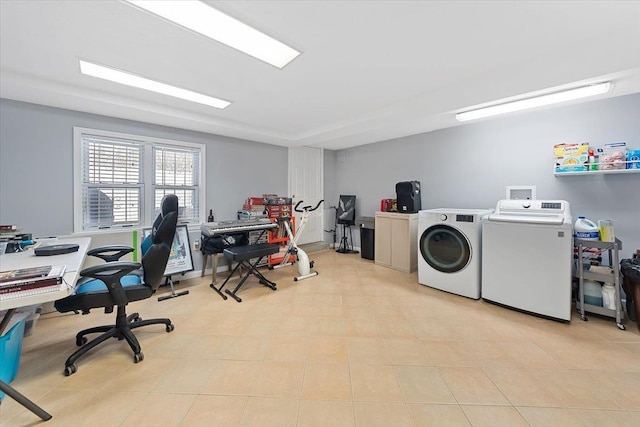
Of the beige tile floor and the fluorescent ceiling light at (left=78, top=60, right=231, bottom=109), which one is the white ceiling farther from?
the beige tile floor

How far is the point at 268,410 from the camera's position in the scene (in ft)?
4.55

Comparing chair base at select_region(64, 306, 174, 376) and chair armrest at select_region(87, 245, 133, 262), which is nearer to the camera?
chair base at select_region(64, 306, 174, 376)

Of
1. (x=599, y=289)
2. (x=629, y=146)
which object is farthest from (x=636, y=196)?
(x=599, y=289)

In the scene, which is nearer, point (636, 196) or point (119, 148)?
point (636, 196)

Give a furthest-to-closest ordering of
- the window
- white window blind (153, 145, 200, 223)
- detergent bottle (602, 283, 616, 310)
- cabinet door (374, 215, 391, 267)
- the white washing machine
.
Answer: cabinet door (374, 215, 391, 267)
white window blind (153, 145, 200, 223)
the window
the white washing machine
detergent bottle (602, 283, 616, 310)

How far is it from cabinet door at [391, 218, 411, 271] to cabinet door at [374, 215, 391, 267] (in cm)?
9

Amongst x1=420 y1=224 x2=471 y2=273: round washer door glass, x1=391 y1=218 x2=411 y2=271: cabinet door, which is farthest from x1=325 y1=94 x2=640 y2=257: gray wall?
x1=420 y1=224 x2=471 y2=273: round washer door glass

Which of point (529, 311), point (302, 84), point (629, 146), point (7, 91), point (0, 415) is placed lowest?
point (0, 415)

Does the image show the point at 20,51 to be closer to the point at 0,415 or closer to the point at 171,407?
the point at 0,415

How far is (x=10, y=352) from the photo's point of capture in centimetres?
155

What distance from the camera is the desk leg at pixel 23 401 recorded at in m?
1.27

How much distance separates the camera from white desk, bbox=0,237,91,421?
1172 mm

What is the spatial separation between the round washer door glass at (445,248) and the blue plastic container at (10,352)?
385 cm

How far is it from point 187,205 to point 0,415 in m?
2.76
